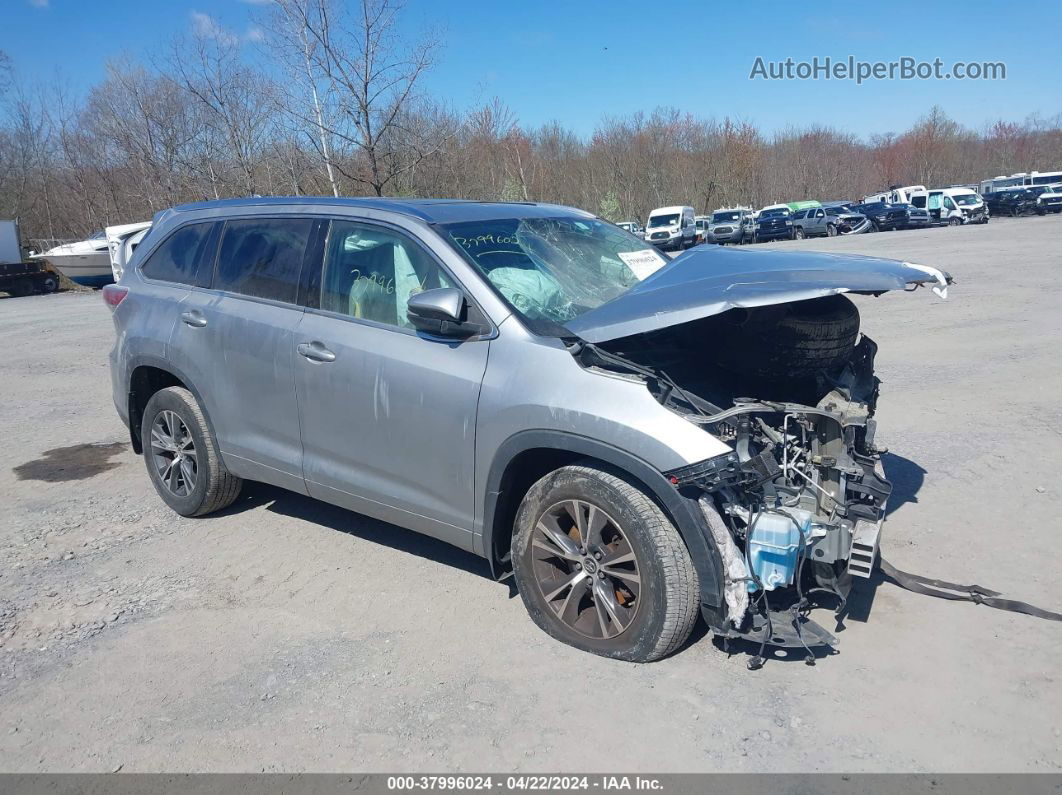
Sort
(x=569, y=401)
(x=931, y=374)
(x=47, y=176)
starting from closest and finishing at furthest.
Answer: (x=569, y=401) → (x=931, y=374) → (x=47, y=176)

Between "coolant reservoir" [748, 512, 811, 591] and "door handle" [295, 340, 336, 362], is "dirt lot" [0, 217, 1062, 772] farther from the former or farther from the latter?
"door handle" [295, 340, 336, 362]

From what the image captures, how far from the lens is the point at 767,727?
302 centimetres

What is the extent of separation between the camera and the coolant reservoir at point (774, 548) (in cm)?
321

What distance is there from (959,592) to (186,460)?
4541mm

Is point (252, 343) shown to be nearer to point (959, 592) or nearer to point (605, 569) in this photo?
point (605, 569)

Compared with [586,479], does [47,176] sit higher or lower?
higher

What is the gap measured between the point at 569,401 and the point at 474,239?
1171mm

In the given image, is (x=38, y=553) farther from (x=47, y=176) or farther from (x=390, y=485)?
(x=47, y=176)

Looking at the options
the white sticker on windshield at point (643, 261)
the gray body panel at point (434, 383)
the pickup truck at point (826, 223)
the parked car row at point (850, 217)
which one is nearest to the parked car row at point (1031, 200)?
the parked car row at point (850, 217)

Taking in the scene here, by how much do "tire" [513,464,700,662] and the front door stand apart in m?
0.38

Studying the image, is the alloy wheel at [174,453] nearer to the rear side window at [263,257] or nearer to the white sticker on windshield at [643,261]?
the rear side window at [263,257]

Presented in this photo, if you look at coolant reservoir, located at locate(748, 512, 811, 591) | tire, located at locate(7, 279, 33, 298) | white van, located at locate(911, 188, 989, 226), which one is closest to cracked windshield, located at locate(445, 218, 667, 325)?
coolant reservoir, located at locate(748, 512, 811, 591)

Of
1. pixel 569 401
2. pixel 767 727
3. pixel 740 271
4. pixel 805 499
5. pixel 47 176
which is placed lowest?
pixel 767 727

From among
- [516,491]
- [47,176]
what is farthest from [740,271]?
[47,176]
